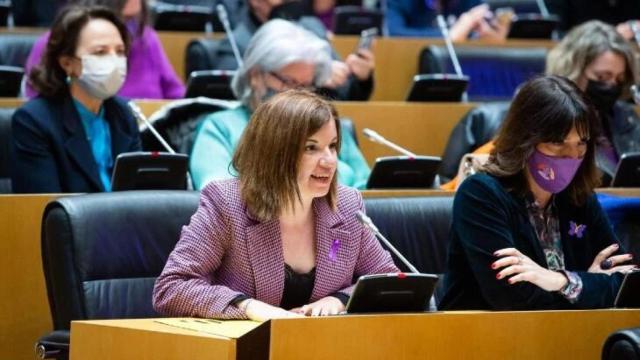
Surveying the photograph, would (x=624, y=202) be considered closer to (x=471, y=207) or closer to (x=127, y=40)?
(x=471, y=207)

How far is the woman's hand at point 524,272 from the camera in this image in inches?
105

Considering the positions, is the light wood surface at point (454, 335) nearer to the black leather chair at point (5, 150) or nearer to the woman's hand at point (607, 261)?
the woman's hand at point (607, 261)

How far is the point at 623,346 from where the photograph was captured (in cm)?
229

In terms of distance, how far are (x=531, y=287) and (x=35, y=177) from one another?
4.83 feet

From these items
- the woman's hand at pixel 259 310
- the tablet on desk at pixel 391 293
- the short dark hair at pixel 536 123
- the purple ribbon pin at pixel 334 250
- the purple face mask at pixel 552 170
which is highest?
the short dark hair at pixel 536 123

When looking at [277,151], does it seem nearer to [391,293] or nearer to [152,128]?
[391,293]

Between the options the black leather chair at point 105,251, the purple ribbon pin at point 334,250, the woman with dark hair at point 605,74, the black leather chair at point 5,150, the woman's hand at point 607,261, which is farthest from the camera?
the woman with dark hair at point 605,74

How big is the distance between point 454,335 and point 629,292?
0.47 m

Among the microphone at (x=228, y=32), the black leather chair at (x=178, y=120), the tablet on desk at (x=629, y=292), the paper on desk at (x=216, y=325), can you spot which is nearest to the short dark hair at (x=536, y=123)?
the tablet on desk at (x=629, y=292)

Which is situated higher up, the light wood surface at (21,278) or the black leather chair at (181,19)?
the black leather chair at (181,19)

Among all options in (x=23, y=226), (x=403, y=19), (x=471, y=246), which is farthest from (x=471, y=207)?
(x=403, y=19)

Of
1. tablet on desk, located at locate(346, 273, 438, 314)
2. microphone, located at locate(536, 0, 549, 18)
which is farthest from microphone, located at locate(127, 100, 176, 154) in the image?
microphone, located at locate(536, 0, 549, 18)

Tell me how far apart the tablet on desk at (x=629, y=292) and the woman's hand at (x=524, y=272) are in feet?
0.46

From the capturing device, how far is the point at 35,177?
354cm
